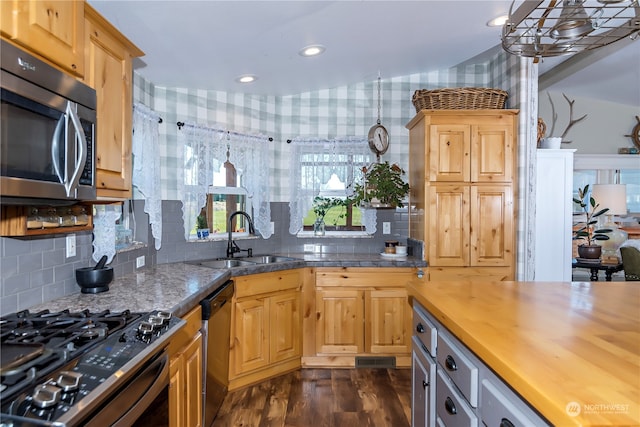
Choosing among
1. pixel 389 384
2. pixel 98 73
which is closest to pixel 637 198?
pixel 389 384

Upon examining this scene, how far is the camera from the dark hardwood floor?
96.3 inches

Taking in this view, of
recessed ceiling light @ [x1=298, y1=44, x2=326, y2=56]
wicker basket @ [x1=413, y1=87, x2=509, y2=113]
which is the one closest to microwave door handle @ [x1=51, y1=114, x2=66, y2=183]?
recessed ceiling light @ [x1=298, y1=44, x2=326, y2=56]

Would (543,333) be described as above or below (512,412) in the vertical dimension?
above

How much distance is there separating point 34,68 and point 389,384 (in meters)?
2.85

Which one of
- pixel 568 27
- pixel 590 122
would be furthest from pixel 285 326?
pixel 590 122

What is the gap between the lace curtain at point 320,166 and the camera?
3717mm

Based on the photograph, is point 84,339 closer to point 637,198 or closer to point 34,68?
point 34,68

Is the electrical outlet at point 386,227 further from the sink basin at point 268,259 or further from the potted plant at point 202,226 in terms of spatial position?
the potted plant at point 202,226

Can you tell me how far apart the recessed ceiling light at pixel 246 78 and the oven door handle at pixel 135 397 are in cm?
225

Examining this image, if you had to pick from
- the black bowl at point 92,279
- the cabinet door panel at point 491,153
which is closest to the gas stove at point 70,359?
the black bowl at point 92,279

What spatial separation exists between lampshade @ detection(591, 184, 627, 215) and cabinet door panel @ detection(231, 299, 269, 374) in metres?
4.32

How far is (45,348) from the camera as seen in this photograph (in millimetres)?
1144

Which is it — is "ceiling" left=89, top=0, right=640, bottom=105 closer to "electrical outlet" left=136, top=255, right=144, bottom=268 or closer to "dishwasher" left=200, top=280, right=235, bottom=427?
"electrical outlet" left=136, top=255, right=144, bottom=268

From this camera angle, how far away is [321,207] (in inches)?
149
